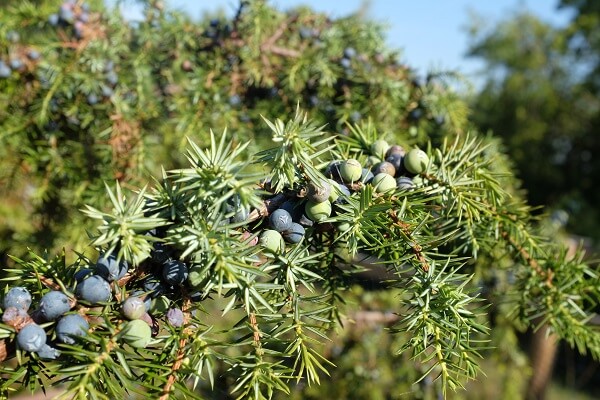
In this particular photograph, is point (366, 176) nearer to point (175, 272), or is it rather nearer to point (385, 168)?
point (385, 168)

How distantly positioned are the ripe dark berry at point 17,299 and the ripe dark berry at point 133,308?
0.08m

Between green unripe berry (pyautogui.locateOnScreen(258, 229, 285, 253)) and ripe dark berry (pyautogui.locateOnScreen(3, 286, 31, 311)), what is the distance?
194 millimetres

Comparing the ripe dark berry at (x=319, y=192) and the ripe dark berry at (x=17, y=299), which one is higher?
the ripe dark berry at (x=319, y=192)

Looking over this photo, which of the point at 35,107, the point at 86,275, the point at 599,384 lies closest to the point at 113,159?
the point at 35,107

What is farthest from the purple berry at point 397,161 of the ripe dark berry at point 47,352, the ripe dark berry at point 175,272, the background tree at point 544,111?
the background tree at point 544,111

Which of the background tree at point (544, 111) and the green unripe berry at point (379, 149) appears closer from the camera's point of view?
the green unripe berry at point (379, 149)

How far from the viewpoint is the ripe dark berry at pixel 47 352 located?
0.41 meters

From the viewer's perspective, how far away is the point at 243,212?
Result: 450mm

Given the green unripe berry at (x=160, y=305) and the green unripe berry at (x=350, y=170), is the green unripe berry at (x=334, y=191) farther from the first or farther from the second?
the green unripe berry at (x=160, y=305)

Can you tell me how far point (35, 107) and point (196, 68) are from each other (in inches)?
12.5

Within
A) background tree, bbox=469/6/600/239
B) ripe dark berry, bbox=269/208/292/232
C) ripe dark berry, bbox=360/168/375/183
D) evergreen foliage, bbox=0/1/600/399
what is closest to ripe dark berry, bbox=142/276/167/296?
evergreen foliage, bbox=0/1/600/399

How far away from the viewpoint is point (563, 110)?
28.8 ft

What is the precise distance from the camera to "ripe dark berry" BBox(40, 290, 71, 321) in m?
0.41

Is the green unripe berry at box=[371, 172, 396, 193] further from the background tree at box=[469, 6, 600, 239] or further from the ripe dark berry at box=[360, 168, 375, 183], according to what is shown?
the background tree at box=[469, 6, 600, 239]
